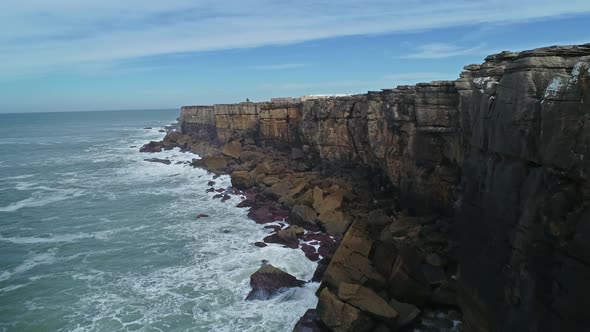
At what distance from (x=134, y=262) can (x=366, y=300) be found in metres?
Result: 12.4

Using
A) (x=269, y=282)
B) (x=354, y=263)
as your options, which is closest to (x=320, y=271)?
(x=269, y=282)

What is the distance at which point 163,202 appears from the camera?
31.4m

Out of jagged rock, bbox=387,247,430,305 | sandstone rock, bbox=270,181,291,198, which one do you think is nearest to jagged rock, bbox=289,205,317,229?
sandstone rock, bbox=270,181,291,198

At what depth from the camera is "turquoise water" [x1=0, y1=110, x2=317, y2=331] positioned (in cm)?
1536

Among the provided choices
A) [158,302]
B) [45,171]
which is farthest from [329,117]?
[45,171]

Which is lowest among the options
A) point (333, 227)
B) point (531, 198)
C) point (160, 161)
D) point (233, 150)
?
point (333, 227)

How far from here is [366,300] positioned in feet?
44.2

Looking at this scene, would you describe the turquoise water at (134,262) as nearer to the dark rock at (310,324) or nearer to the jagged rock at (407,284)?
the dark rock at (310,324)

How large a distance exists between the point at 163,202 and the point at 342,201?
48.1 ft

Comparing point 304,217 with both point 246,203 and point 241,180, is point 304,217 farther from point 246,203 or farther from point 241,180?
point 241,180

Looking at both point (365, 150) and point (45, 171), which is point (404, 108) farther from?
point (45, 171)

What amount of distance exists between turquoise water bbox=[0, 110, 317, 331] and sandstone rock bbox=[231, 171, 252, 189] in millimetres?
2182

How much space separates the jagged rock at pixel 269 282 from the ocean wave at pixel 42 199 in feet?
77.0

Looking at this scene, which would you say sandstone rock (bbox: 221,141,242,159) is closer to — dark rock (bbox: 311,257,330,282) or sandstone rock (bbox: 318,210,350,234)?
sandstone rock (bbox: 318,210,350,234)
